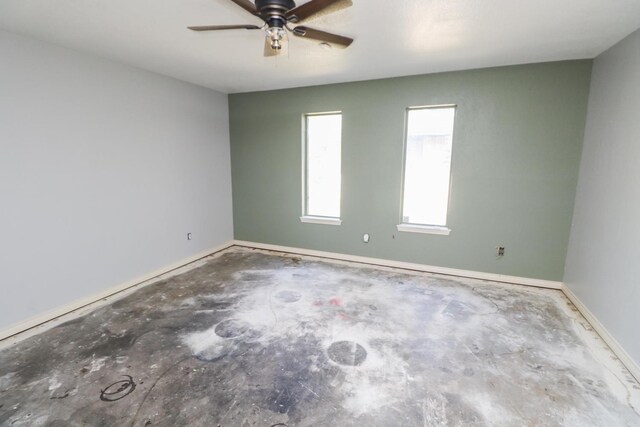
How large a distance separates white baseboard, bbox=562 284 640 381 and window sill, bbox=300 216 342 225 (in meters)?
2.75

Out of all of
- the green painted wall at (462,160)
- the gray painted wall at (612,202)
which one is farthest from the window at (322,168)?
the gray painted wall at (612,202)

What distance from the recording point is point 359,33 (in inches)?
96.3

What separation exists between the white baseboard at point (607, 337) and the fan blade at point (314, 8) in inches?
118

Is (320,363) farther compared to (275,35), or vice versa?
(320,363)

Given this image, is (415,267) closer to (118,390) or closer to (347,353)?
(347,353)

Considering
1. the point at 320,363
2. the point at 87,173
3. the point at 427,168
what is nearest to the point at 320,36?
the point at 320,363

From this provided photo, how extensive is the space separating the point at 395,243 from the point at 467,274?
37.4 inches

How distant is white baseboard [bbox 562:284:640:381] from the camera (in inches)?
82.3

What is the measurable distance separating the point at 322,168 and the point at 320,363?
2.87 metres

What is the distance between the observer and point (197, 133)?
14.0ft

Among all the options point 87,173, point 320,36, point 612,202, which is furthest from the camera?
point 87,173

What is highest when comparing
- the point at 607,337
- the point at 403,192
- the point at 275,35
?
the point at 275,35

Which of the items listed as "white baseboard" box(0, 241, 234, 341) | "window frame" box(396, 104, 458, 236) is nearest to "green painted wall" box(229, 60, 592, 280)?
"window frame" box(396, 104, 458, 236)

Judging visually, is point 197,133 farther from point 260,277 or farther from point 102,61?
point 260,277
